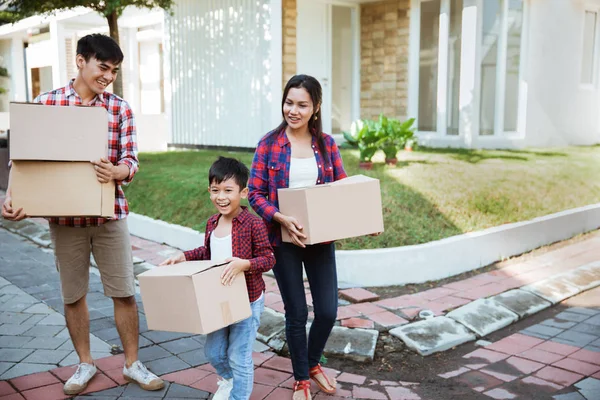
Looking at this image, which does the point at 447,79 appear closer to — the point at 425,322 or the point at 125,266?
the point at 425,322

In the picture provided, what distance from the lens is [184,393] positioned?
3.12m

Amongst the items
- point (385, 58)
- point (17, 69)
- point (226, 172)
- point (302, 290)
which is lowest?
point (302, 290)

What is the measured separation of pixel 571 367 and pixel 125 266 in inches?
110

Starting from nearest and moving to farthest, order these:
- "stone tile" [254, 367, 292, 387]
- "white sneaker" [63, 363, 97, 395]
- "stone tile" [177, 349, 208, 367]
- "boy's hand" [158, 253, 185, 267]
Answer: "boy's hand" [158, 253, 185, 267], "white sneaker" [63, 363, 97, 395], "stone tile" [254, 367, 292, 387], "stone tile" [177, 349, 208, 367]

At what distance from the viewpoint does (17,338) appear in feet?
12.6

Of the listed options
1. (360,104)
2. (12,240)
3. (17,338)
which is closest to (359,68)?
(360,104)

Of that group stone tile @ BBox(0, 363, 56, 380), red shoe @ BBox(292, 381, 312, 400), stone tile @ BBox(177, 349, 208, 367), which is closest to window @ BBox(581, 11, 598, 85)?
stone tile @ BBox(177, 349, 208, 367)

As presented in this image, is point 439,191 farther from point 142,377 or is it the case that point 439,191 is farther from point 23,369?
point 23,369

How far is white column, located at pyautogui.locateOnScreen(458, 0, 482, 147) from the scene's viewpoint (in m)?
10.2

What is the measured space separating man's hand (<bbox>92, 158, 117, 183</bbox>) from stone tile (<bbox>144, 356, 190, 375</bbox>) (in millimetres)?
1292

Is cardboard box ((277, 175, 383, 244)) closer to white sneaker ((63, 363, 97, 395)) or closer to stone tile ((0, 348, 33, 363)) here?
white sneaker ((63, 363, 97, 395))

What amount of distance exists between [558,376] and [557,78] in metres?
10.0

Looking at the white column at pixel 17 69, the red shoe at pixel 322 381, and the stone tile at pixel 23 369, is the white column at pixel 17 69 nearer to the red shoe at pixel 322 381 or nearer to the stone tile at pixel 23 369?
Result: the stone tile at pixel 23 369

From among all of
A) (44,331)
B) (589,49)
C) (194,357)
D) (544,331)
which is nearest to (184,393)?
(194,357)
